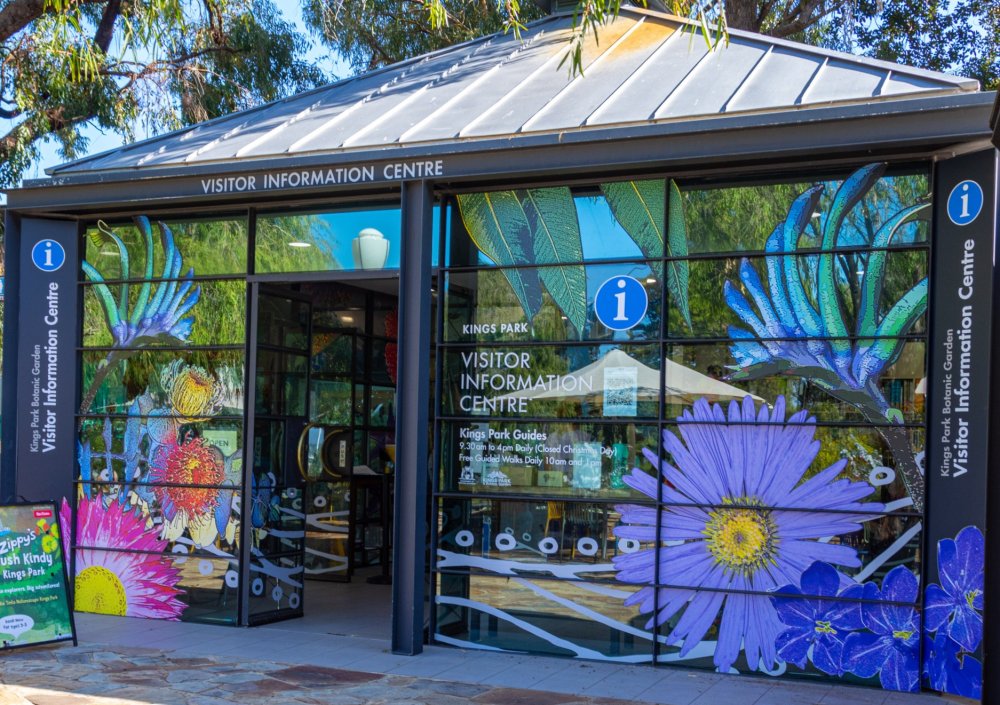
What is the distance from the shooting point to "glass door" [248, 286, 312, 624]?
9375 mm

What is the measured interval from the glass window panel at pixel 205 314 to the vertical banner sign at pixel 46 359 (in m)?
0.48

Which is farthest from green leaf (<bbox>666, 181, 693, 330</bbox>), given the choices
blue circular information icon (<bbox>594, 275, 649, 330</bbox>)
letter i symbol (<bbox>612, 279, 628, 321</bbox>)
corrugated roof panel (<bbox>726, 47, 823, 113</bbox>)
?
corrugated roof panel (<bbox>726, 47, 823, 113</bbox>)

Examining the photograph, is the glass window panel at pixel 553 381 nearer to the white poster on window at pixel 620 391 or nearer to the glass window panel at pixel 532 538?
the white poster on window at pixel 620 391

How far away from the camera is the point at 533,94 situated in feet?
29.9

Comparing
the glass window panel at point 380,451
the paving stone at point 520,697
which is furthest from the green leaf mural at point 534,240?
the glass window panel at point 380,451

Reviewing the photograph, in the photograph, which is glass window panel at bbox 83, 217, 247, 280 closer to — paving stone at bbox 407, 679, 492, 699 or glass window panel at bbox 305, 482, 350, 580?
glass window panel at bbox 305, 482, 350, 580

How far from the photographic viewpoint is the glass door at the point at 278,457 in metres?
9.38

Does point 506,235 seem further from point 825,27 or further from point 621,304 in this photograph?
point 825,27

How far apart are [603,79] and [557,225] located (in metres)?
1.62

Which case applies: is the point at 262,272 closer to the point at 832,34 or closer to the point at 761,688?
the point at 761,688

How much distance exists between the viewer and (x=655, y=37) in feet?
33.1

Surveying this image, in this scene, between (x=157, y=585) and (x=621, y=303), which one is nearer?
(x=621, y=303)

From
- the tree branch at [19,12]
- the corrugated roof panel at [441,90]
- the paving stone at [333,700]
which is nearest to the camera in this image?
the paving stone at [333,700]

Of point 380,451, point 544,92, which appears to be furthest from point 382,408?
point 544,92
